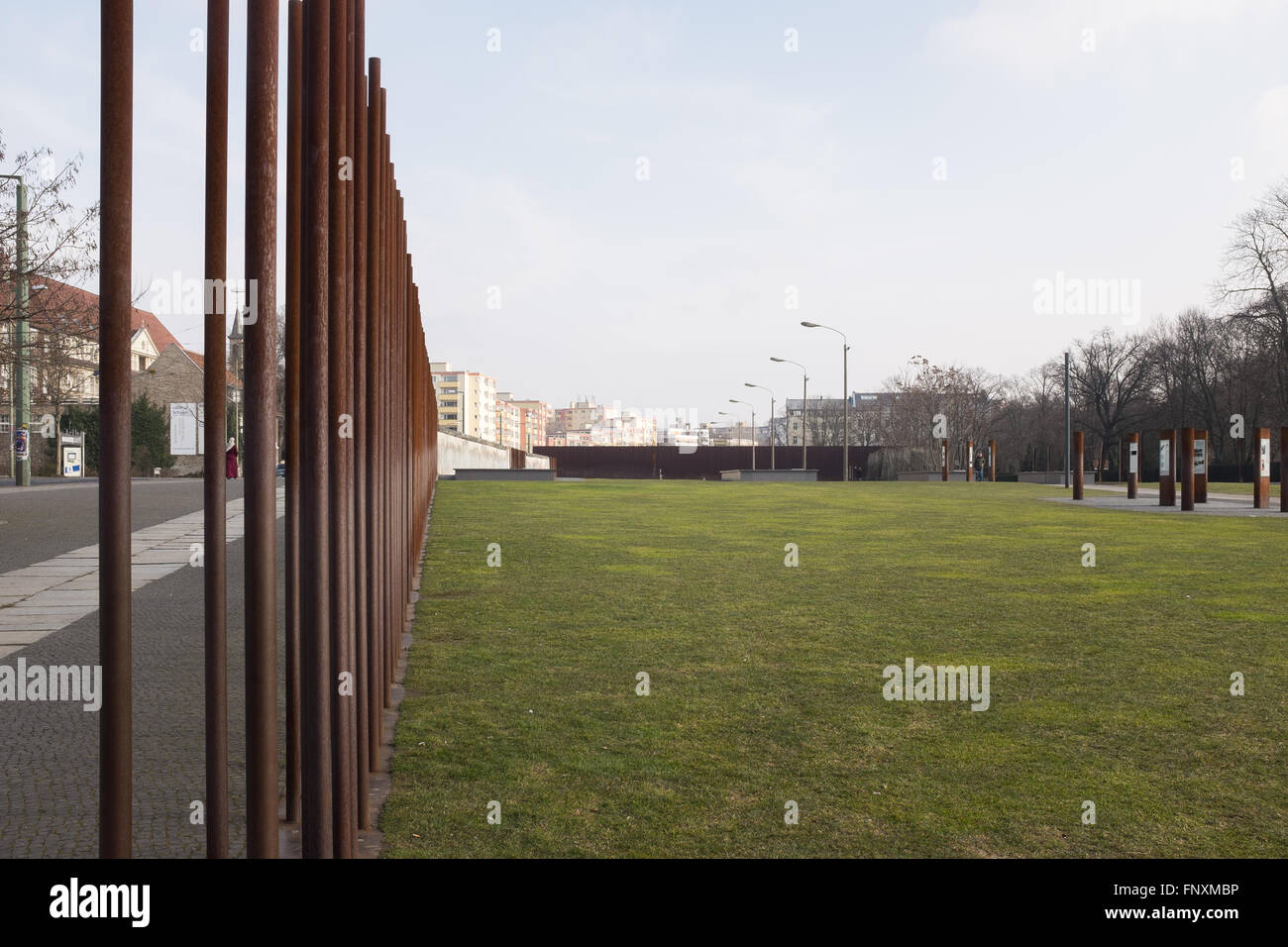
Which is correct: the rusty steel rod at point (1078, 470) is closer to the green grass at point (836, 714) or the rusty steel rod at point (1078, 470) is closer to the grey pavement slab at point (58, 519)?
the green grass at point (836, 714)

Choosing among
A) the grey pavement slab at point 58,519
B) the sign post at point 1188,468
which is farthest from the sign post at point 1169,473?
the grey pavement slab at point 58,519

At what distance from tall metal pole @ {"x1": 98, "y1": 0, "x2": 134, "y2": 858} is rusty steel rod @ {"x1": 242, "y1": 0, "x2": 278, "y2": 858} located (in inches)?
13.9

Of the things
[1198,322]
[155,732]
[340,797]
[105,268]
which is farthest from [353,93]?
[1198,322]

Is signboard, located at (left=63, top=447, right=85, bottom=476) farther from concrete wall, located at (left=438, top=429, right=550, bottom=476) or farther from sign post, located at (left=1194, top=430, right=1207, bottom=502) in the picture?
sign post, located at (left=1194, top=430, right=1207, bottom=502)

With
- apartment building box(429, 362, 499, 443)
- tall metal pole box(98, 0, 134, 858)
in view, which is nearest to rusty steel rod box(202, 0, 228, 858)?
tall metal pole box(98, 0, 134, 858)

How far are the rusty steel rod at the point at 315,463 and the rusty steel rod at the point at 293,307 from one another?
4 centimetres

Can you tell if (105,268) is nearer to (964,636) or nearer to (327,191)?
(327,191)

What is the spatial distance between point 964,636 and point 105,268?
6.45 m

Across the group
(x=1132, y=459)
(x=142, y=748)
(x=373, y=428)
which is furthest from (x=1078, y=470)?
(x=142, y=748)

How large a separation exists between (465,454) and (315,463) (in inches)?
1887

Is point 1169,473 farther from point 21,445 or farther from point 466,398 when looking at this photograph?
point 466,398

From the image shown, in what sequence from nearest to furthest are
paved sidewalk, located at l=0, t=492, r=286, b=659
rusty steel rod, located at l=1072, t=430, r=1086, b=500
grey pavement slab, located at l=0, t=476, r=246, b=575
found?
1. paved sidewalk, located at l=0, t=492, r=286, b=659
2. grey pavement slab, located at l=0, t=476, r=246, b=575
3. rusty steel rod, located at l=1072, t=430, r=1086, b=500

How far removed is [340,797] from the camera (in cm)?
307

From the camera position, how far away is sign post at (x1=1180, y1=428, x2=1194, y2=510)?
23062 millimetres
